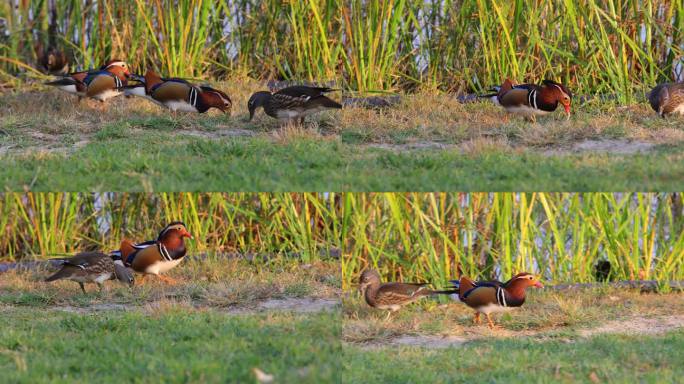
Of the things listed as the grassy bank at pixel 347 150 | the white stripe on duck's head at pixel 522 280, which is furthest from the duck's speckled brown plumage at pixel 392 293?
the grassy bank at pixel 347 150

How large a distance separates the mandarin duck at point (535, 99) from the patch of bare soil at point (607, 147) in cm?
78

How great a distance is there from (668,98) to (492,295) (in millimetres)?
2236

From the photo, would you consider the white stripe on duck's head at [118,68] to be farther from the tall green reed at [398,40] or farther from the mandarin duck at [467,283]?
the mandarin duck at [467,283]

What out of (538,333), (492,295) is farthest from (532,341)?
(492,295)

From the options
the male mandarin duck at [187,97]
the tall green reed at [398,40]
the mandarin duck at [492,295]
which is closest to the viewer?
the mandarin duck at [492,295]

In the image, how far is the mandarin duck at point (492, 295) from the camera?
9.62 metres

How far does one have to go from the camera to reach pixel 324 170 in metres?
8.53

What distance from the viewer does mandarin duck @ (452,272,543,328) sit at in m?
9.62

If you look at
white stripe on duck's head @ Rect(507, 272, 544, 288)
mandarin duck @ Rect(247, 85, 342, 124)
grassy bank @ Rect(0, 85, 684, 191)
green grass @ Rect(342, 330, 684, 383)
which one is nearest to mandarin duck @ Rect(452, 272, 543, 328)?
white stripe on duck's head @ Rect(507, 272, 544, 288)

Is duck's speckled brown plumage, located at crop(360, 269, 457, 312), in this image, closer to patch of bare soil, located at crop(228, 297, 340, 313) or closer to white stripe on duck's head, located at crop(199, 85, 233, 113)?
patch of bare soil, located at crop(228, 297, 340, 313)

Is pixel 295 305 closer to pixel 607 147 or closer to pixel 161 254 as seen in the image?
pixel 161 254

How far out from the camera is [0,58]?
12.1m

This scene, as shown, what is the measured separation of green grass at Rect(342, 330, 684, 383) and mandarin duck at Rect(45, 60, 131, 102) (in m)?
→ 3.50

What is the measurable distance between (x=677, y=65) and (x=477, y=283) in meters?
3.59
